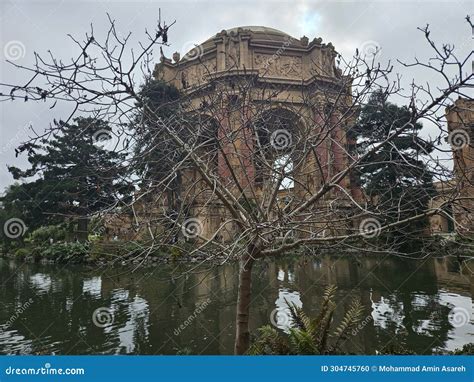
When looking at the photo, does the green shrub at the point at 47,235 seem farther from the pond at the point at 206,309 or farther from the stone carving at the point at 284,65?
the stone carving at the point at 284,65

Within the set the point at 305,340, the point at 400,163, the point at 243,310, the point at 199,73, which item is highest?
the point at 199,73

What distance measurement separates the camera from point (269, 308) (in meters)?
8.02

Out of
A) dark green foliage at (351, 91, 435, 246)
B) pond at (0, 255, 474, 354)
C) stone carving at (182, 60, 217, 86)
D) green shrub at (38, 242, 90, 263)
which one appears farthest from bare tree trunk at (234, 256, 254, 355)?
green shrub at (38, 242, 90, 263)

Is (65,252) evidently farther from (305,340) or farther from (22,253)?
(305,340)

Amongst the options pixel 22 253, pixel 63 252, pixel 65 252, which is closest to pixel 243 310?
pixel 65 252

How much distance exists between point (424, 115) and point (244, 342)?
3.00 meters

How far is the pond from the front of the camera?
5730 mm

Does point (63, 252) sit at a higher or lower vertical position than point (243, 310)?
higher

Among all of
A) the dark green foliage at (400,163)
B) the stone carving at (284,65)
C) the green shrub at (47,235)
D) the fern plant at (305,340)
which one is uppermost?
the stone carving at (284,65)

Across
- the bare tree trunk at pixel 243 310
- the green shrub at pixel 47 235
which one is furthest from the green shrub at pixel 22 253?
the bare tree trunk at pixel 243 310

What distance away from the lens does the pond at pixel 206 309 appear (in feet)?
18.8

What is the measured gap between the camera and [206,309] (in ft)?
26.8

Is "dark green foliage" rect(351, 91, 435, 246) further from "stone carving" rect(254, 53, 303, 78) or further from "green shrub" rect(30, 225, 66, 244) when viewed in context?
"green shrub" rect(30, 225, 66, 244)
